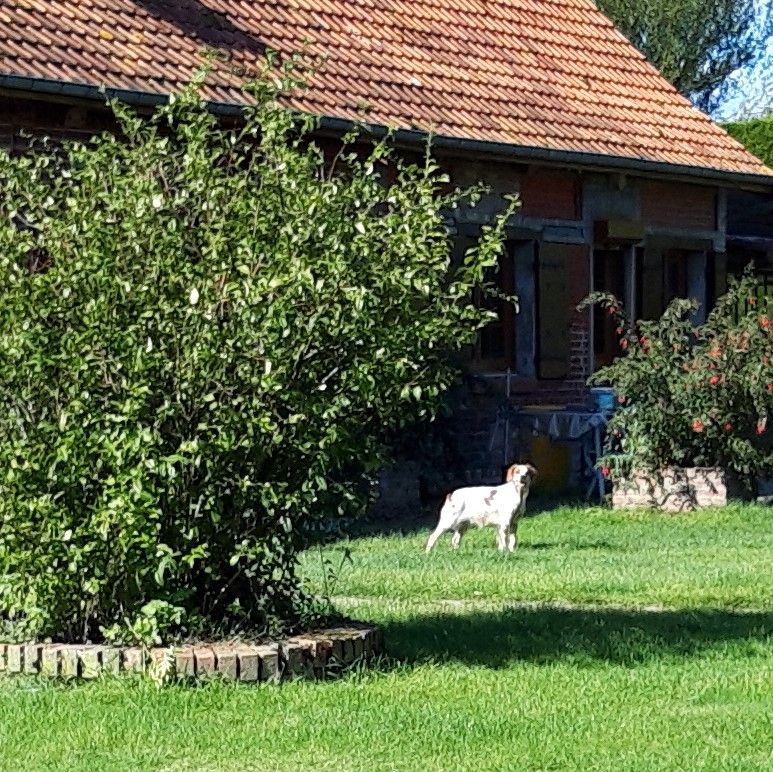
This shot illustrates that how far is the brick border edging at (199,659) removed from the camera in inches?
294

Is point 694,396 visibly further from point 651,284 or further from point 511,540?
point 651,284

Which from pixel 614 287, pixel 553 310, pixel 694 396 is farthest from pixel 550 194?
pixel 694 396

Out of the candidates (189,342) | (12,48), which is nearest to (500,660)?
(189,342)

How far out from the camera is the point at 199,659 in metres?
7.47

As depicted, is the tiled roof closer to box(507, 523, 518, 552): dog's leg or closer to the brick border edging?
box(507, 523, 518, 552): dog's leg

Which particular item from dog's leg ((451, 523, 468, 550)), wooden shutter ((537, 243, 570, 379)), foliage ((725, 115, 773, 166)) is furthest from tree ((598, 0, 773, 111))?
dog's leg ((451, 523, 468, 550))

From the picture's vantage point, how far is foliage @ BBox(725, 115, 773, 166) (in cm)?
2725

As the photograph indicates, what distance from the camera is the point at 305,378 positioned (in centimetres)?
793

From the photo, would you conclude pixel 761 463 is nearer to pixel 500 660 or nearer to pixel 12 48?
pixel 12 48

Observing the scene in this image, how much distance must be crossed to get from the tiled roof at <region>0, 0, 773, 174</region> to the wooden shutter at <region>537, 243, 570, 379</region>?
3.68 feet

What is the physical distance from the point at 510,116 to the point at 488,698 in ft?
35.8

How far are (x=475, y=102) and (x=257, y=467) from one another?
990 centimetres

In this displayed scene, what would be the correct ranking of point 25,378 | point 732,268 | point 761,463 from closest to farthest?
point 25,378
point 761,463
point 732,268

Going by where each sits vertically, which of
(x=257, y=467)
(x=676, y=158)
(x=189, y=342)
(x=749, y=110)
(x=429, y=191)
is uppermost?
(x=749, y=110)
